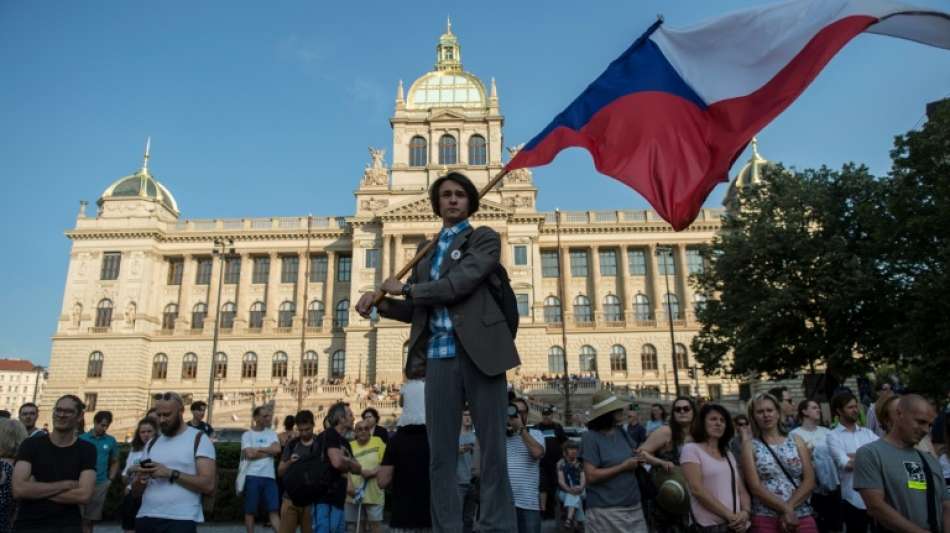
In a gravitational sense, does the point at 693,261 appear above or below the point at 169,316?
above

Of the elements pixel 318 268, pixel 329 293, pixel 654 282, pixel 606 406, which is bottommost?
pixel 606 406

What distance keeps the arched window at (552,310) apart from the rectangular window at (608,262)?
4.60 metres

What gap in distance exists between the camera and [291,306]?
53375mm

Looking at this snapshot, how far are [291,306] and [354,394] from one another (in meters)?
15.8

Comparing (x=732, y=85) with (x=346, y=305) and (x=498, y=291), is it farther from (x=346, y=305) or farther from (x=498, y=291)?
(x=346, y=305)

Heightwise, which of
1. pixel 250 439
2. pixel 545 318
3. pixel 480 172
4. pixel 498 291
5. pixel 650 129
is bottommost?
pixel 250 439

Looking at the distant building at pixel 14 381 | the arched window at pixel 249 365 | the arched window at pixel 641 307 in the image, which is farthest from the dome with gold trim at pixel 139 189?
the distant building at pixel 14 381

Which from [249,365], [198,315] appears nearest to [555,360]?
[249,365]

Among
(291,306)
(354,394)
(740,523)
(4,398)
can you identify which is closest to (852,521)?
(740,523)

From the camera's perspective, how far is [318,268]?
54.1 m

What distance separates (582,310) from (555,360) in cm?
524

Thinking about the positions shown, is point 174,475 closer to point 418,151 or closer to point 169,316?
point 418,151

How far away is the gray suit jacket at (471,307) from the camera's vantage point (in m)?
3.47

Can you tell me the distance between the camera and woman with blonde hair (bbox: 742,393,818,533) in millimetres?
5270
